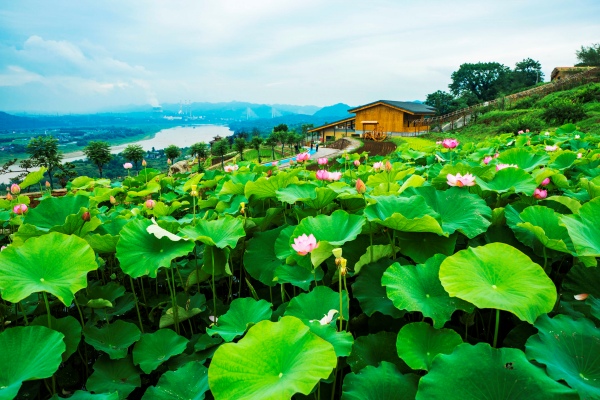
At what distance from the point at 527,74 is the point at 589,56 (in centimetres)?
1017

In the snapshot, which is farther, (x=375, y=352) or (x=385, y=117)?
(x=385, y=117)

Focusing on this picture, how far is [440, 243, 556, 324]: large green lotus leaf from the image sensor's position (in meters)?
0.90

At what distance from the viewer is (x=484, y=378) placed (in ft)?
2.57

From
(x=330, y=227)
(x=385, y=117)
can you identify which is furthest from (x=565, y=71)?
(x=330, y=227)

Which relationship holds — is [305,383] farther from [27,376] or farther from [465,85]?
[465,85]

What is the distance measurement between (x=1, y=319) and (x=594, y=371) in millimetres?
1990

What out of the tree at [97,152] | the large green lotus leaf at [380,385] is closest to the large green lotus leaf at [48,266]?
the large green lotus leaf at [380,385]

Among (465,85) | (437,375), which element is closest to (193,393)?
(437,375)

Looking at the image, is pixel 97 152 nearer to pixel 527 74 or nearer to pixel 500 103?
pixel 500 103

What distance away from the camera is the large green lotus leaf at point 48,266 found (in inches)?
43.0

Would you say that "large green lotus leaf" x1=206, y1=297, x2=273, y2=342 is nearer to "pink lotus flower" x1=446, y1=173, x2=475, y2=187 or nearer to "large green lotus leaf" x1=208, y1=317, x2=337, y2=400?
"large green lotus leaf" x1=208, y1=317, x2=337, y2=400

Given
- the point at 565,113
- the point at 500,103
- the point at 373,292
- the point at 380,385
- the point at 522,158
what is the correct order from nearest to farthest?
the point at 380,385
the point at 373,292
the point at 522,158
the point at 565,113
the point at 500,103

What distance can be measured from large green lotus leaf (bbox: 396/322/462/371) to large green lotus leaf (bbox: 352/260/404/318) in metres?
0.11

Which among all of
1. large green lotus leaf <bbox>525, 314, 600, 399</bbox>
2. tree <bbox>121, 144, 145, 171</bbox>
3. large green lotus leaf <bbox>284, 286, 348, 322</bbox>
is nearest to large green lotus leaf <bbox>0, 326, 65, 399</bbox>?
large green lotus leaf <bbox>284, 286, 348, 322</bbox>
